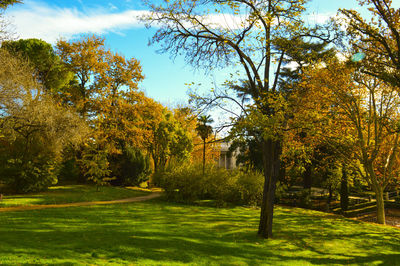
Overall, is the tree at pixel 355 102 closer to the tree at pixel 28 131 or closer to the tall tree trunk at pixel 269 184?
the tall tree trunk at pixel 269 184

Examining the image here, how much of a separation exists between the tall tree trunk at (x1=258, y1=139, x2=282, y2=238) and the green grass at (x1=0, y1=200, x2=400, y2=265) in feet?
1.71

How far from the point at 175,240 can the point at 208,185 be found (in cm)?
1094

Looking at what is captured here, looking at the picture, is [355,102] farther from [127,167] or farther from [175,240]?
[127,167]

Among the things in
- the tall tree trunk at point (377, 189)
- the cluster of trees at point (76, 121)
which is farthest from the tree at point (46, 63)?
the tall tree trunk at point (377, 189)

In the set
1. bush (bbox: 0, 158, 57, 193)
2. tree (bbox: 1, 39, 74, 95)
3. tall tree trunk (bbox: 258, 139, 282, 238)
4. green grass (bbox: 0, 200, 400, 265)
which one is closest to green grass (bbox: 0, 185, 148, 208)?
bush (bbox: 0, 158, 57, 193)

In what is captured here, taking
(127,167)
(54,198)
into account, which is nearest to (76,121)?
(54,198)

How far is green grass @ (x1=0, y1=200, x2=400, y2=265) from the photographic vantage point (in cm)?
751

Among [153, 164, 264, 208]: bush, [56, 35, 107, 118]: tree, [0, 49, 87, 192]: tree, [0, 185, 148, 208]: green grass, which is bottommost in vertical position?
[0, 185, 148, 208]: green grass

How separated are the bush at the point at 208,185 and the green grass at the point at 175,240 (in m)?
4.04

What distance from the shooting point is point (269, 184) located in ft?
37.9

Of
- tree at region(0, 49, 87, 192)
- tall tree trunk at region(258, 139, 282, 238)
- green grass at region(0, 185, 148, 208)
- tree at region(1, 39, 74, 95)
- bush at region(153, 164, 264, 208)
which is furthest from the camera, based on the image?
tree at region(1, 39, 74, 95)

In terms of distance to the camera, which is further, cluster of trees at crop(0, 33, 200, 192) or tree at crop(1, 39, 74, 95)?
tree at crop(1, 39, 74, 95)

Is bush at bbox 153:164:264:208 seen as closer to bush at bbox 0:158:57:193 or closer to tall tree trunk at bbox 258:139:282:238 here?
bush at bbox 0:158:57:193

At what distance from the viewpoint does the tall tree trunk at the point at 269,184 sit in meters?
11.5
